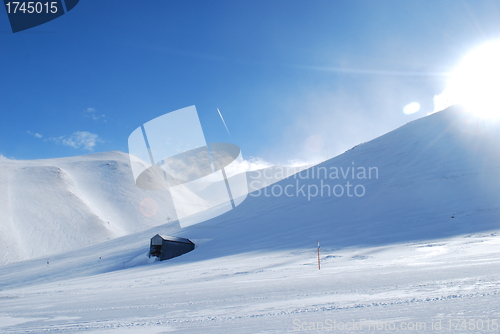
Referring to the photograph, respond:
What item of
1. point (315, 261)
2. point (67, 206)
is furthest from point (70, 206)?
point (315, 261)

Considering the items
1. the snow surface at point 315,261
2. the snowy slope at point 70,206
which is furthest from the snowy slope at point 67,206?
the snow surface at point 315,261

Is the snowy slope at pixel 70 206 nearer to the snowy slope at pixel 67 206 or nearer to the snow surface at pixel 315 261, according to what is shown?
the snowy slope at pixel 67 206

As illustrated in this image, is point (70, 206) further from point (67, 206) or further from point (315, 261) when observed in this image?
point (315, 261)

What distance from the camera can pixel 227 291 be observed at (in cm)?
550

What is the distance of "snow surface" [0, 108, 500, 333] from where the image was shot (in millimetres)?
3425

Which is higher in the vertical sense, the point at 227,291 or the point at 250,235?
the point at 250,235

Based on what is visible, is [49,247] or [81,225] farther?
[81,225]

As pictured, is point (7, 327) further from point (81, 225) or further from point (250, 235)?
point (81, 225)

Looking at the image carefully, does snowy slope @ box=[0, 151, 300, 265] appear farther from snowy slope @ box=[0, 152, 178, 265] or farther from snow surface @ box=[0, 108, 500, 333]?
snow surface @ box=[0, 108, 500, 333]

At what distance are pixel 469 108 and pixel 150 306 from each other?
4344 centimetres

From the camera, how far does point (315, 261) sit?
34.2ft

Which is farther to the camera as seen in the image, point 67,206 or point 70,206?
point 70,206

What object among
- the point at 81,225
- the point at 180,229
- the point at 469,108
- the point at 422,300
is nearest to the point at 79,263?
the point at 180,229

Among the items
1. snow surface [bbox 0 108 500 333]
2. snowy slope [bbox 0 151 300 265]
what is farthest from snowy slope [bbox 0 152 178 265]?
snow surface [bbox 0 108 500 333]
